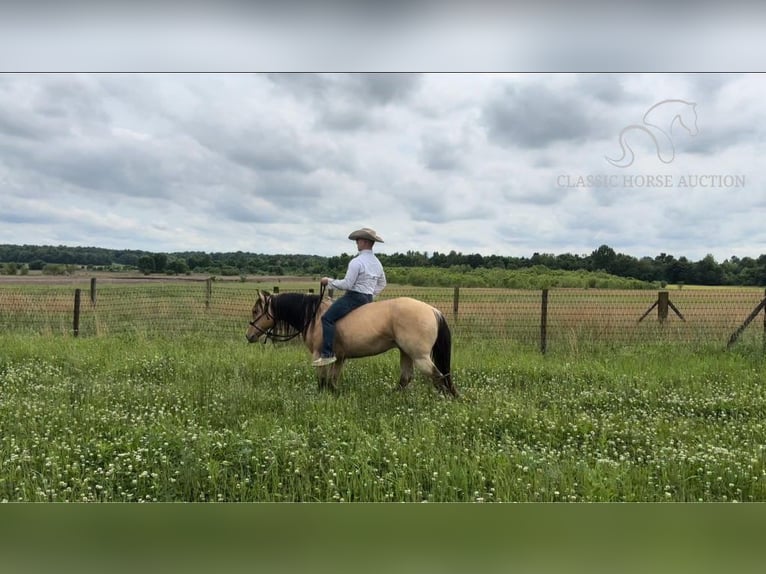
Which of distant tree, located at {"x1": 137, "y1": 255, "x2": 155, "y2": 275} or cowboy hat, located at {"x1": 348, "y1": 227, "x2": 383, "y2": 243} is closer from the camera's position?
cowboy hat, located at {"x1": 348, "y1": 227, "x2": 383, "y2": 243}

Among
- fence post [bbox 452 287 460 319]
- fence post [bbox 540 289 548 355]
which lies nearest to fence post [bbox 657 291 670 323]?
fence post [bbox 540 289 548 355]

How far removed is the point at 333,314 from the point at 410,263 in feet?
3.54

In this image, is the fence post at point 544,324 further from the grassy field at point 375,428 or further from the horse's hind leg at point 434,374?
the horse's hind leg at point 434,374

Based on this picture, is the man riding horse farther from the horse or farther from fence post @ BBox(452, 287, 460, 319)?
fence post @ BBox(452, 287, 460, 319)

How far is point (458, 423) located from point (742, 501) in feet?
6.75

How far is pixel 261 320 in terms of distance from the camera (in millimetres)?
5996

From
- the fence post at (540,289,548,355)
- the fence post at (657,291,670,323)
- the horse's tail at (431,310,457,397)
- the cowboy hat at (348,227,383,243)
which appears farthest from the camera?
the fence post at (540,289,548,355)

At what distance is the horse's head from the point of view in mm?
5938

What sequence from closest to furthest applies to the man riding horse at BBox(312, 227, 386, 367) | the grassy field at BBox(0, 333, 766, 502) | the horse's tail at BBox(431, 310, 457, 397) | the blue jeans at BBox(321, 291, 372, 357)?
the grassy field at BBox(0, 333, 766, 502)
the man riding horse at BBox(312, 227, 386, 367)
the blue jeans at BBox(321, 291, 372, 357)
the horse's tail at BBox(431, 310, 457, 397)

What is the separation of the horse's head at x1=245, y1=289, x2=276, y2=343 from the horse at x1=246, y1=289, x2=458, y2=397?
20mm

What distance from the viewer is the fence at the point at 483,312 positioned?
19.1ft

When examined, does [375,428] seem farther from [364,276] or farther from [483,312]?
[483,312]
